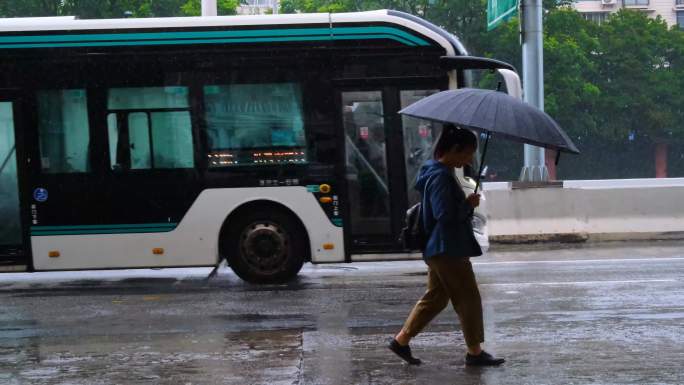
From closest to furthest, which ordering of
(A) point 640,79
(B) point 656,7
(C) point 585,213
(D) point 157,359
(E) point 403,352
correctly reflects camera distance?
(E) point 403,352, (D) point 157,359, (C) point 585,213, (A) point 640,79, (B) point 656,7

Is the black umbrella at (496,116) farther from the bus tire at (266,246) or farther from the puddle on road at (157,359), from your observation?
the bus tire at (266,246)

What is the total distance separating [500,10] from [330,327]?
10.6m

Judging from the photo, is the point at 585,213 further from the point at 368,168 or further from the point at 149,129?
the point at 149,129

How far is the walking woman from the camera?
6207 millimetres

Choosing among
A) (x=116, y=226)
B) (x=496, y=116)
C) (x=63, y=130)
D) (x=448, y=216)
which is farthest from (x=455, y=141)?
(x=63, y=130)

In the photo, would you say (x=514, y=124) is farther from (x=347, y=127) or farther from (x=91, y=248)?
(x=91, y=248)

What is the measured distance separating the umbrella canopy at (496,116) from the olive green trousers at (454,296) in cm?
89

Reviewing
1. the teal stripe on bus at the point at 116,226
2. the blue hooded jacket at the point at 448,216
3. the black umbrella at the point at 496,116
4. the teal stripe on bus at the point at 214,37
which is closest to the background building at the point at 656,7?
the teal stripe on bus at the point at 214,37

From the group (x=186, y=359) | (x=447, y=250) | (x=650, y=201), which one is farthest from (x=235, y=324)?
(x=650, y=201)

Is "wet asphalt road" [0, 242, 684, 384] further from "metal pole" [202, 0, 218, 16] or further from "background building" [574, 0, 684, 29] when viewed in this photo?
"background building" [574, 0, 684, 29]

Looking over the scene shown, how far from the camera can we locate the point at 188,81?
11.0 metres

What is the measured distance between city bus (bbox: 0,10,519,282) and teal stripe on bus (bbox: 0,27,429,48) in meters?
0.02

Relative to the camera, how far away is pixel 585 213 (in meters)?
15.7

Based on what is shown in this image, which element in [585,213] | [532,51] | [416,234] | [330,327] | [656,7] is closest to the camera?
[416,234]
